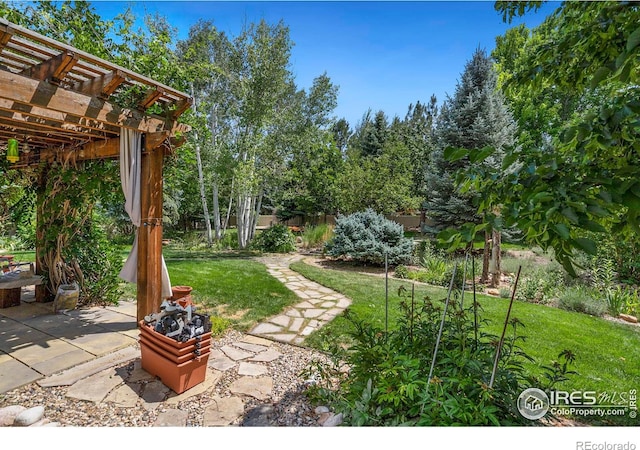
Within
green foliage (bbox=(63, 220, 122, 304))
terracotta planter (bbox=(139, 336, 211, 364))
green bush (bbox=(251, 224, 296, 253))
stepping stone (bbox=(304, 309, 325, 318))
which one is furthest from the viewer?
green bush (bbox=(251, 224, 296, 253))

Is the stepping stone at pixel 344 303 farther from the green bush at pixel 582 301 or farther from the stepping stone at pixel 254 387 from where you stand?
the green bush at pixel 582 301

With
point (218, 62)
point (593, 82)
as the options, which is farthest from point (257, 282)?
point (218, 62)

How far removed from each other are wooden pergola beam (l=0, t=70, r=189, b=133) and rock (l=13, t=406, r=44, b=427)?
2050 millimetres

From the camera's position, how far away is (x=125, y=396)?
2.28 meters

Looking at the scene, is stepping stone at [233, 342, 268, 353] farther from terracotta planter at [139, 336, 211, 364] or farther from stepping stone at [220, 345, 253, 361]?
terracotta planter at [139, 336, 211, 364]

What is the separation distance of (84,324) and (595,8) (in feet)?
16.9

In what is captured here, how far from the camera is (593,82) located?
1.20m

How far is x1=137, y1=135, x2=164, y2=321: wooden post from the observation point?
3359 millimetres

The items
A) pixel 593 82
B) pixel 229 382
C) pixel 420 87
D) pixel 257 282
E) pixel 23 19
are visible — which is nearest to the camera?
pixel 593 82

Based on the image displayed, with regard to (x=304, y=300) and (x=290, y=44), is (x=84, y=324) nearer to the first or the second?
(x=304, y=300)

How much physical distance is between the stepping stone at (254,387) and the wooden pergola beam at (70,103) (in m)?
2.50

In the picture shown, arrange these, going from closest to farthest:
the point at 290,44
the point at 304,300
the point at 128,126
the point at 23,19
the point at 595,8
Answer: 1. the point at 595,8
2. the point at 128,126
3. the point at 23,19
4. the point at 304,300
5. the point at 290,44

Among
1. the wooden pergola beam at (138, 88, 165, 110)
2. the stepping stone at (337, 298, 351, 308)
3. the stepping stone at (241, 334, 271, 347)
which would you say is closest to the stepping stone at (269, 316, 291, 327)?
the stepping stone at (241, 334, 271, 347)

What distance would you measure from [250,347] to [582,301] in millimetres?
5021
